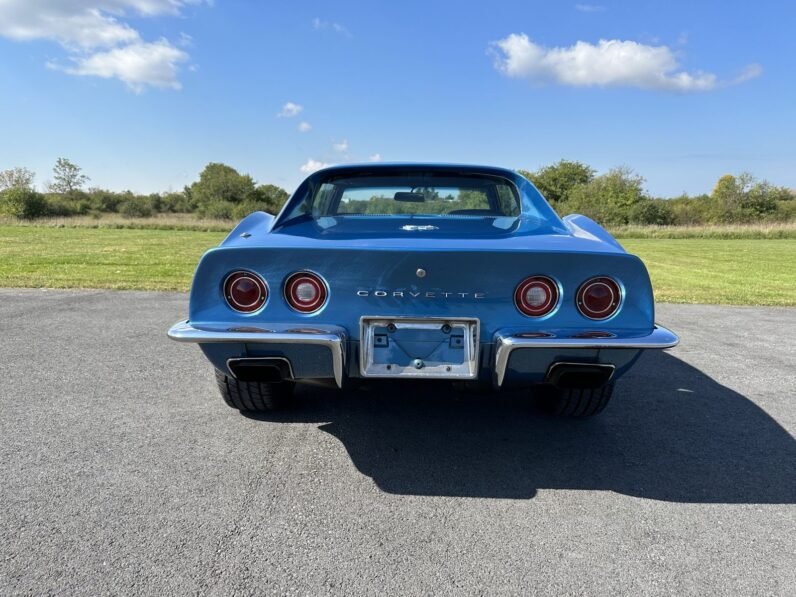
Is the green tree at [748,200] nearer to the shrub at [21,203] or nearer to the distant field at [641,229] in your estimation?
the distant field at [641,229]

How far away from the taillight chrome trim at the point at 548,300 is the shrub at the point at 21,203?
51.4m

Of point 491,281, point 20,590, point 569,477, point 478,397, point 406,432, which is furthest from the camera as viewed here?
point 478,397

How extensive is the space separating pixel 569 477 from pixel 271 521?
52.7 inches

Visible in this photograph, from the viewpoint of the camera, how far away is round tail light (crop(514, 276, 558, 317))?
7.04 feet

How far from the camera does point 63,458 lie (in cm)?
238

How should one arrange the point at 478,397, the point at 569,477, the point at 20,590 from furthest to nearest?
the point at 478,397 < the point at 569,477 < the point at 20,590

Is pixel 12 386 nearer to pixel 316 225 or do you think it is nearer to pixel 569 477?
pixel 316 225

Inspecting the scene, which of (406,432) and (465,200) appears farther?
(465,200)

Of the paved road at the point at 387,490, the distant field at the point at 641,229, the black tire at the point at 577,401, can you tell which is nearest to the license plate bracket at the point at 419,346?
the paved road at the point at 387,490

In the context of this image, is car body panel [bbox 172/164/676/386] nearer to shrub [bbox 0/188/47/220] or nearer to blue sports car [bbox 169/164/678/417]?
blue sports car [bbox 169/164/678/417]

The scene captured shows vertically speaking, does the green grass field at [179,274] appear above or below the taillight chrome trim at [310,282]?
below

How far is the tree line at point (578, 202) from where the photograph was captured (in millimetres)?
43469

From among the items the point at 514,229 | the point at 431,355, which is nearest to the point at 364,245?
the point at 431,355

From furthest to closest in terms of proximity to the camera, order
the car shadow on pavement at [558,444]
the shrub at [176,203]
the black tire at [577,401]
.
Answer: the shrub at [176,203] < the black tire at [577,401] < the car shadow on pavement at [558,444]
